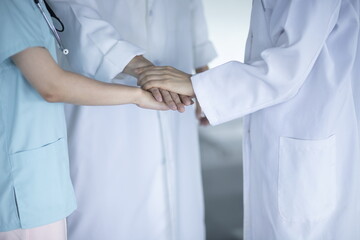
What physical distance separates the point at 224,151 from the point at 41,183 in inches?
104

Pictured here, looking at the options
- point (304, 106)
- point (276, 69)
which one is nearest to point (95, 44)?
point (276, 69)

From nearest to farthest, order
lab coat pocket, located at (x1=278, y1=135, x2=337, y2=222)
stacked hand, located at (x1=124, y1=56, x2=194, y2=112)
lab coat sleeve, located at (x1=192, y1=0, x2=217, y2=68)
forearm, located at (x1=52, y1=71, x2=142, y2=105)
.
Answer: forearm, located at (x1=52, y1=71, x2=142, y2=105), lab coat pocket, located at (x1=278, y1=135, x2=337, y2=222), stacked hand, located at (x1=124, y1=56, x2=194, y2=112), lab coat sleeve, located at (x1=192, y1=0, x2=217, y2=68)

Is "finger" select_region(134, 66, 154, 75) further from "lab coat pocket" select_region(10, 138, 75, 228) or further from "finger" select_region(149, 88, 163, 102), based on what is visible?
"lab coat pocket" select_region(10, 138, 75, 228)

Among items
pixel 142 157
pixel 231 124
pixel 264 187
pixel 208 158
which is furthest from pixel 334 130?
pixel 231 124

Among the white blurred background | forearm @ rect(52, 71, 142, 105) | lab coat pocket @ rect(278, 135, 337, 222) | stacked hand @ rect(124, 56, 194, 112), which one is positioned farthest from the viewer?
the white blurred background

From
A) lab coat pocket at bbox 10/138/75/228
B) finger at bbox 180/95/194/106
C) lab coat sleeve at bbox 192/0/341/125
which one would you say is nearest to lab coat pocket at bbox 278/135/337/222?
lab coat sleeve at bbox 192/0/341/125

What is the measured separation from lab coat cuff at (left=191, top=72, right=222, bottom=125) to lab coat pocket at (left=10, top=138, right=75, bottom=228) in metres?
0.42

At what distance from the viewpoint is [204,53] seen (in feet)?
5.88

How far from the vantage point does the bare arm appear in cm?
89

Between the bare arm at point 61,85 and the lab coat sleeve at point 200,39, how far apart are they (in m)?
0.71

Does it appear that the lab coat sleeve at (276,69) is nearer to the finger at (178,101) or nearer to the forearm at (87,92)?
the finger at (178,101)

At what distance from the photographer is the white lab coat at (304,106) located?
3.44ft

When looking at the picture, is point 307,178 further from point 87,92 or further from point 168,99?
point 87,92

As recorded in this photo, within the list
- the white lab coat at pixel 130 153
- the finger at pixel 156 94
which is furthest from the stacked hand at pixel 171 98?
the white lab coat at pixel 130 153
